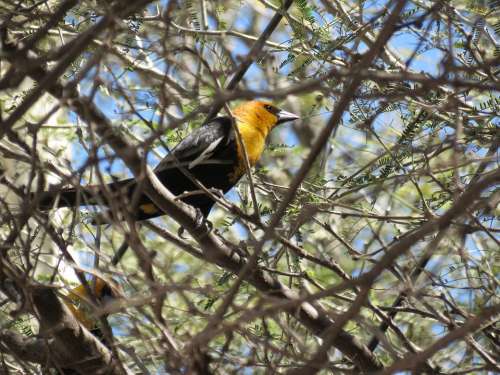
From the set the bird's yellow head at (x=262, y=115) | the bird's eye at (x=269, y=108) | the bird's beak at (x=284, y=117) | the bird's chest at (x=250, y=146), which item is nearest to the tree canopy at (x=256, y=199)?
the bird's chest at (x=250, y=146)

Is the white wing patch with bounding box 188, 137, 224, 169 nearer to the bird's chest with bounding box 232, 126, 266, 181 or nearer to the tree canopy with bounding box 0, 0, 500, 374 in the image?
the bird's chest with bounding box 232, 126, 266, 181

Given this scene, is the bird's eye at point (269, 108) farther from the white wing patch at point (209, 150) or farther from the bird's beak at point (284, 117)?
the white wing patch at point (209, 150)

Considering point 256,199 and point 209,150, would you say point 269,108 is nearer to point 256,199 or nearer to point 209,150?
point 209,150

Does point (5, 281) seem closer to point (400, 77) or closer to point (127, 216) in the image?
point (127, 216)

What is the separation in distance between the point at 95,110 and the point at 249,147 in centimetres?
232

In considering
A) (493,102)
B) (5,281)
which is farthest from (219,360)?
(493,102)

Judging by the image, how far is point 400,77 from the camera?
2.04 m

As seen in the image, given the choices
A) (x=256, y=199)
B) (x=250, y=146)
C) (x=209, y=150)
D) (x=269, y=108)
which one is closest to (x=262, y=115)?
(x=269, y=108)

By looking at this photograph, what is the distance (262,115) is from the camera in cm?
570

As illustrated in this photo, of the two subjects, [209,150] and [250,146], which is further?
[250,146]

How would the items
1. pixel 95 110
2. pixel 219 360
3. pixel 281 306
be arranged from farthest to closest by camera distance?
pixel 95 110 → pixel 219 360 → pixel 281 306

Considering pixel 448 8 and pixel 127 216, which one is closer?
pixel 127 216

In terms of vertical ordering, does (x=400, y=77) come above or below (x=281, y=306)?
above

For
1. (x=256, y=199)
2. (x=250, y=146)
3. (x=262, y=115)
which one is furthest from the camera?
(x=262, y=115)
